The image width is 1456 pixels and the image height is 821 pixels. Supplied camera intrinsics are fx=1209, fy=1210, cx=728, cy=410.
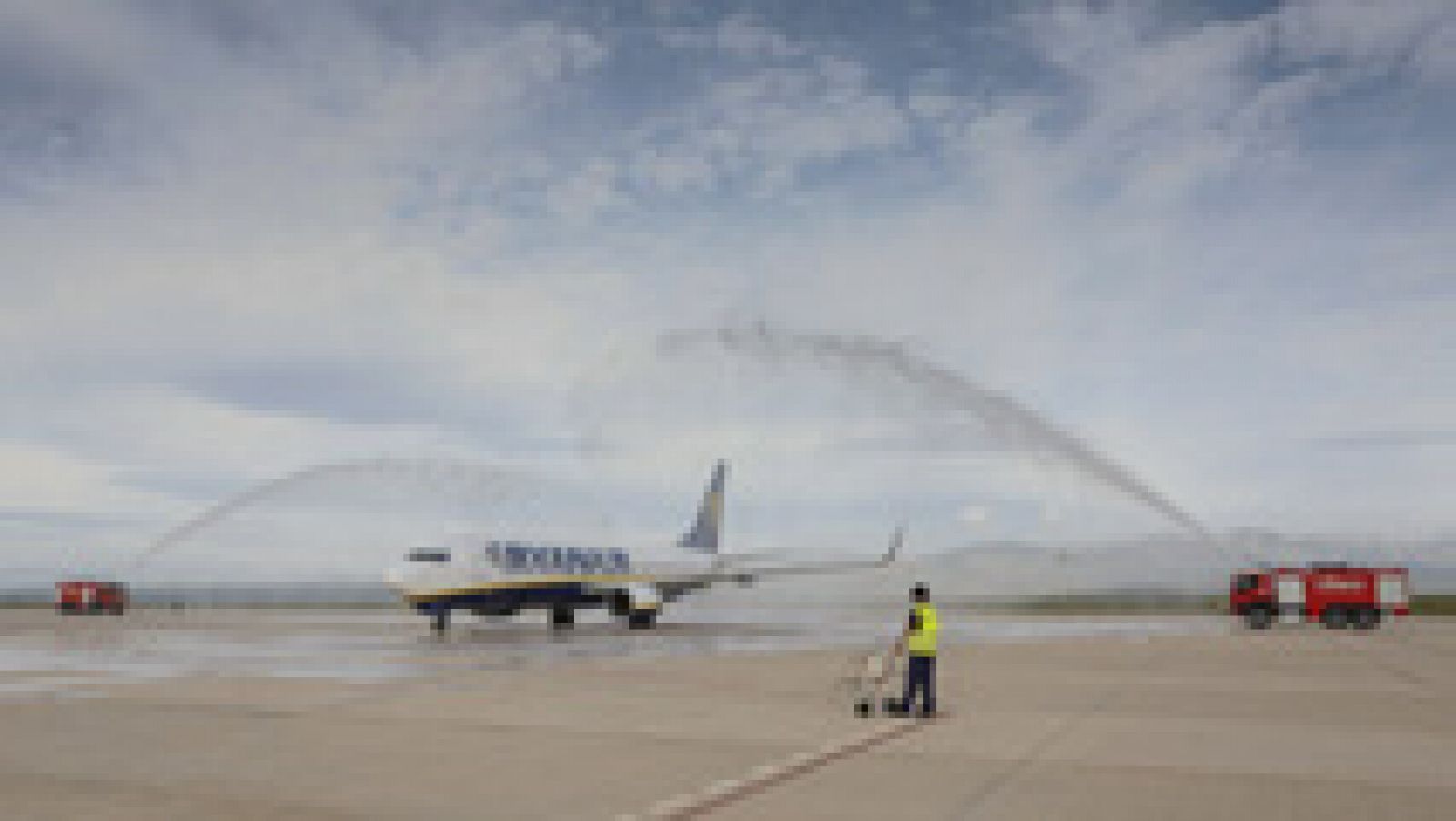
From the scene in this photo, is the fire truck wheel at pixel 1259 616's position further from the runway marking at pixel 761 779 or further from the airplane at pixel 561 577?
the runway marking at pixel 761 779

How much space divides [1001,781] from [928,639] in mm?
5720

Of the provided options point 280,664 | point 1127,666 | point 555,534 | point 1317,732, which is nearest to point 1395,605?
point 1127,666

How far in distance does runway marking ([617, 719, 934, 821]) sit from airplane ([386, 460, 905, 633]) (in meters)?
30.0

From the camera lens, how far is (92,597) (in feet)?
239

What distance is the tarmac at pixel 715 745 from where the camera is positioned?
1160 cm

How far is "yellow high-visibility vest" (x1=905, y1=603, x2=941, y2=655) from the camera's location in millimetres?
18203

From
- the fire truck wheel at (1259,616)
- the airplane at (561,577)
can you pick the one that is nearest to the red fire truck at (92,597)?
the airplane at (561,577)

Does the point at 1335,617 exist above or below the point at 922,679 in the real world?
below

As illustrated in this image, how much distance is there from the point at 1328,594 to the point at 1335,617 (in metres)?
1.30

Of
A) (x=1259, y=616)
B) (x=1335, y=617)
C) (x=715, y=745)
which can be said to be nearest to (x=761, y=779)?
(x=715, y=745)

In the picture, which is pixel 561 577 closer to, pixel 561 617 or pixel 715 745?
pixel 561 617

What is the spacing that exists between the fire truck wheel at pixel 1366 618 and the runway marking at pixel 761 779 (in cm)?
4066

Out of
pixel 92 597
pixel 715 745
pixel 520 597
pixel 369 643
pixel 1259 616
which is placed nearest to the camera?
pixel 715 745

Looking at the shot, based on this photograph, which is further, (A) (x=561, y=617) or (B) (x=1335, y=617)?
(A) (x=561, y=617)
